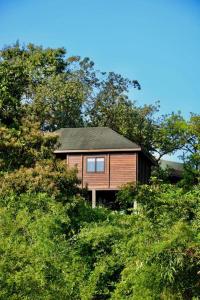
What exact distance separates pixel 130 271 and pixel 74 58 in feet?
127

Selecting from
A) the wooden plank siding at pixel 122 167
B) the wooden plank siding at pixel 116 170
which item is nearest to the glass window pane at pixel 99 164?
the wooden plank siding at pixel 116 170

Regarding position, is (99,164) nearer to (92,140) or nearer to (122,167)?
(122,167)

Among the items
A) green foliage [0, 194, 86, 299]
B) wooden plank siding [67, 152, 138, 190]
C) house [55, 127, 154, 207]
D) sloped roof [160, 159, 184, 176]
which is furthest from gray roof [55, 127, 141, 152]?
green foliage [0, 194, 86, 299]

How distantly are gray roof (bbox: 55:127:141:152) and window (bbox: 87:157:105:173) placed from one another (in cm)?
62

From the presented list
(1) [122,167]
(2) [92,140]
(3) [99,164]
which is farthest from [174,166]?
(3) [99,164]

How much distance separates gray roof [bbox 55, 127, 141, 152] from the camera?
34.4 metres

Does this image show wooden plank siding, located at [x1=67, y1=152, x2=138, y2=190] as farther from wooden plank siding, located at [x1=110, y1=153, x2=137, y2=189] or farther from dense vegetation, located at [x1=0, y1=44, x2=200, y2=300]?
dense vegetation, located at [x1=0, y1=44, x2=200, y2=300]

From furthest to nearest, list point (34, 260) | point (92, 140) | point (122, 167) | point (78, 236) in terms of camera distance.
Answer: point (92, 140), point (122, 167), point (78, 236), point (34, 260)

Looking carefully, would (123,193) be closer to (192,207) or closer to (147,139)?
(192,207)

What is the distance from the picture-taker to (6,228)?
11.8m

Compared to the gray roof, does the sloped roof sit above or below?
below

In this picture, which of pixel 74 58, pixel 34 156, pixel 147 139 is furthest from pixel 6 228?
pixel 74 58

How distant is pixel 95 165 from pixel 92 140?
5.35 feet

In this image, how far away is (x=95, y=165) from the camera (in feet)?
114
